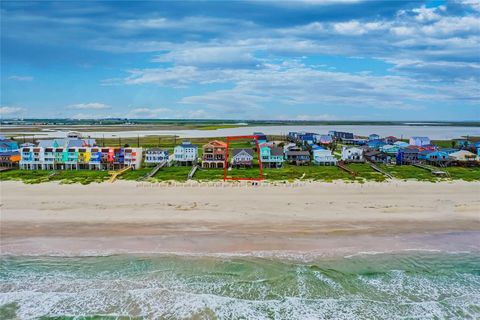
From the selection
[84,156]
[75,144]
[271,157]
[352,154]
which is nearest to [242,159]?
[271,157]

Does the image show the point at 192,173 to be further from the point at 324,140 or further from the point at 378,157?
the point at 324,140

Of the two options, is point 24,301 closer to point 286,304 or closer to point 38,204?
point 286,304

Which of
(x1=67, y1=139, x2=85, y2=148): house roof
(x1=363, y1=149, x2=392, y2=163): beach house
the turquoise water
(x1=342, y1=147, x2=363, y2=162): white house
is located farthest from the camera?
(x1=342, y1=147, x2=363, y2=162): white house

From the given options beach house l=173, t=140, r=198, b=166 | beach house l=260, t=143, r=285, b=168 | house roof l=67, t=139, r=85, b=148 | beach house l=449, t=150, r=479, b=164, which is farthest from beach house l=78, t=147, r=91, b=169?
beach house l=449, t=150, r=479, b=164

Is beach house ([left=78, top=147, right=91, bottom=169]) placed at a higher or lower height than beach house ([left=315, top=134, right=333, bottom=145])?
lower

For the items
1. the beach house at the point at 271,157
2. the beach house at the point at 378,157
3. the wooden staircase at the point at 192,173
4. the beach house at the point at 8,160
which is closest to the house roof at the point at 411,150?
the beach house at the point at 378,157

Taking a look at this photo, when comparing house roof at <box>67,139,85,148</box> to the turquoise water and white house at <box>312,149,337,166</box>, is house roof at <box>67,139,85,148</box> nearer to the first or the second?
the turquoise water

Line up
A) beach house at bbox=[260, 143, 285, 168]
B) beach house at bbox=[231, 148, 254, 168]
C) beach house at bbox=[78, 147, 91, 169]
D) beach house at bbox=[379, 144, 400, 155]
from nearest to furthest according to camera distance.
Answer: beach house at bbox=[78, 147, 91, 169], beach house at bbox=[231, 148, 254, 168], beach house at bbox=[260, 143, 285, 168], beach house at bbox=[379, 144, 400, 155]
